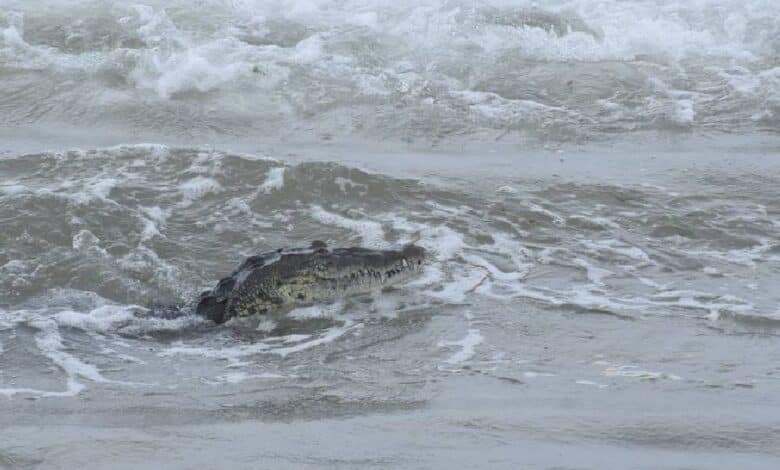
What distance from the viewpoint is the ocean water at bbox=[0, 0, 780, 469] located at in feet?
14.5

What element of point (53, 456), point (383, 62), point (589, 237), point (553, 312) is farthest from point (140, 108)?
point (53, 456)

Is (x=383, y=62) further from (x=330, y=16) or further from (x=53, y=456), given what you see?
(x=53, y=456)

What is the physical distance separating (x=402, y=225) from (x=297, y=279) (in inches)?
64.1

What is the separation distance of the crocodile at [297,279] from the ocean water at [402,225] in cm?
12

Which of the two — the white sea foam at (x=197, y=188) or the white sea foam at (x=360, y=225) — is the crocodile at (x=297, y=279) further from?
the white sea foam at (x=197, y=188)

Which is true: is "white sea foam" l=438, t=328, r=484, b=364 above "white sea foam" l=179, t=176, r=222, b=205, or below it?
below

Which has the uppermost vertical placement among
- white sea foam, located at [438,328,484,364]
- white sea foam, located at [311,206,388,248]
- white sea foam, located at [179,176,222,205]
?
white sea foam, located at [179,176,222,205]

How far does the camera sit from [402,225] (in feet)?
25.5

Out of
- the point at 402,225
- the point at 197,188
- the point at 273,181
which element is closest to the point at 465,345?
the point at 402,225

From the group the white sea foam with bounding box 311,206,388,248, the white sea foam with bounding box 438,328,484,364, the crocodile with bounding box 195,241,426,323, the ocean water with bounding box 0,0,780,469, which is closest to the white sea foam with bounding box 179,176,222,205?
the ocean water with bounding box 0,0,780,469

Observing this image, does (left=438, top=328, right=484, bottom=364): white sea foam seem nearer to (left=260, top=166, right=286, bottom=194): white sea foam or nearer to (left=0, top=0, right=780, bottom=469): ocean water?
(left=0, top=0, right=780, bottom=469): ocean water

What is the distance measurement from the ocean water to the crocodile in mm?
120

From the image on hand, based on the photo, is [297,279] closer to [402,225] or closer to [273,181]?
[402,225]

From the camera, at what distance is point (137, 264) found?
7008mm
